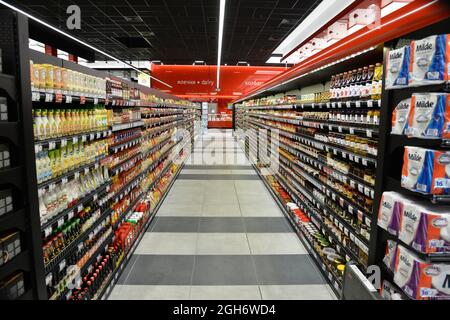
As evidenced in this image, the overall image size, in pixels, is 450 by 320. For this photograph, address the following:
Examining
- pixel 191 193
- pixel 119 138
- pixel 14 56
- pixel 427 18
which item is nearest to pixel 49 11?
pixel 191 193

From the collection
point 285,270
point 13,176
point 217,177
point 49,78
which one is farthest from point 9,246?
point 217,177

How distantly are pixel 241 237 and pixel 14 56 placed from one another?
12.5 ft

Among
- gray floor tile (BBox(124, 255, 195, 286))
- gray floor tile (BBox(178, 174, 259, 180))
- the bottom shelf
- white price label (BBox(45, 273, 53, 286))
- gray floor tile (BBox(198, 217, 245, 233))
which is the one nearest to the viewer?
white price label (BBox(45, 273, 53, 286))

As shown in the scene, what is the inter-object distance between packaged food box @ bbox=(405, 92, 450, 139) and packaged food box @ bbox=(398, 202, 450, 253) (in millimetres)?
423

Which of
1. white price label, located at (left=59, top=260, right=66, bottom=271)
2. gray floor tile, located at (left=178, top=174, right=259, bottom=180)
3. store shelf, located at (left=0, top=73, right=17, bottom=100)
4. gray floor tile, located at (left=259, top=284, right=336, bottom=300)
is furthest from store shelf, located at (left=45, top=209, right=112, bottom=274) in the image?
gray floor tile, located at (left=178, top=174, right=259, bottom=180)

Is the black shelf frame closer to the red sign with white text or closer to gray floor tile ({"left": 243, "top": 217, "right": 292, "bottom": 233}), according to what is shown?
gray floor tile ({"left": 243, "top": 217, "right": 292, "bottom": 233})

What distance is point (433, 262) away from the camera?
71.4 inches

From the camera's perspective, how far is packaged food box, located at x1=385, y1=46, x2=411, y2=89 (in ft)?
6.51

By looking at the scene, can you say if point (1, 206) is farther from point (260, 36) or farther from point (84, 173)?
point (260, 36)

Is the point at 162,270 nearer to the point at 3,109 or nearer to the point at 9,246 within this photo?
the point at 9,246

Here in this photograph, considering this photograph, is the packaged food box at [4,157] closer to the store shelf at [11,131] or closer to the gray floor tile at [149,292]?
the store shelf at [11,131]

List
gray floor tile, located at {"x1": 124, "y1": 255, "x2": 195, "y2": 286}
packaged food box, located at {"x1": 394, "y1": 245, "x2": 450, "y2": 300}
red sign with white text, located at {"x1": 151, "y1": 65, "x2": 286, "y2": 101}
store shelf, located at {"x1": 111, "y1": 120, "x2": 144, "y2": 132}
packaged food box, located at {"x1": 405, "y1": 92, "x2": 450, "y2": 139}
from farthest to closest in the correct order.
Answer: red sign with white text, located at {"x1": 151, "y1": 65, "x2": 286, "y2": 101}
store shelf, located at {"x1": 111, "y1": 120, "x2": 144, "y2": 132}
gray floor tile, located at {"x1": 124, "y1": 255, "x2": 195, "y2": 286}
packaged food box, located at {"x1": 394, "y1": 245, "x2": 450, "y2": 300}
packaged food box, located at {"x1": 405, "y1": 92, "x2": 450, "y2": 139}

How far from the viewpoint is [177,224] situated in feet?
17.9

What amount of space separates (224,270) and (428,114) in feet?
9.39
